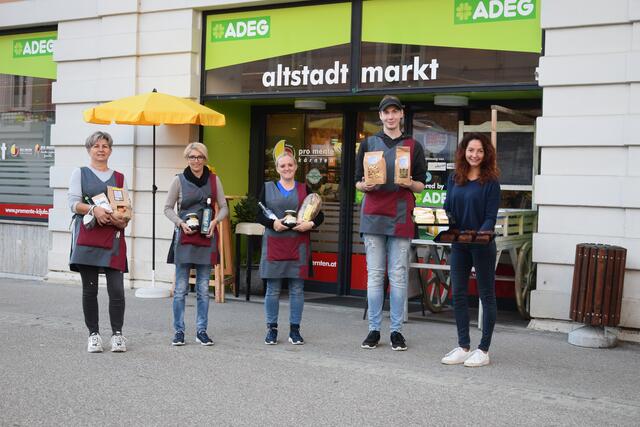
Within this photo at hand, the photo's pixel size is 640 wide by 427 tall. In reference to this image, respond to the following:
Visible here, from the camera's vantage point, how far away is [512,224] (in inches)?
342

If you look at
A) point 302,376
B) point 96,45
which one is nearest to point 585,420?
point 302,376

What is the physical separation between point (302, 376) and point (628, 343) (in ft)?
10.9

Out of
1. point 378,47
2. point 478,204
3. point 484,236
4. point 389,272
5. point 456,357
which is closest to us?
point 484,236

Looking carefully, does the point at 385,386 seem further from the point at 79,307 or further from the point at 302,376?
the point at 79,307

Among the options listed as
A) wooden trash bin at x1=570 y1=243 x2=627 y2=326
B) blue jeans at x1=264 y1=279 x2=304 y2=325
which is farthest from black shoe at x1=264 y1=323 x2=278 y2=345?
wooden trash bin at x1=570 y1=243 x2=627 y2=326

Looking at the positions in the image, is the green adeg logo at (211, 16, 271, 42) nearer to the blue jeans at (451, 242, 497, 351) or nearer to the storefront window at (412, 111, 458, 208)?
the storefront window at (412, 111, 458, 208)

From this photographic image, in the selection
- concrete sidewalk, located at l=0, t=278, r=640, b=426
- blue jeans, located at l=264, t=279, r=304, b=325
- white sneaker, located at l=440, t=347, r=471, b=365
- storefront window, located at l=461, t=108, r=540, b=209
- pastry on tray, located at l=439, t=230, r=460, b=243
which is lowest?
concrete sidewalk, located at l=0, t=278, r=640, b=426

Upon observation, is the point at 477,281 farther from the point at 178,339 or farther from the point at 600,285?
the point at 178,339

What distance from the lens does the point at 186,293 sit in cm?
759

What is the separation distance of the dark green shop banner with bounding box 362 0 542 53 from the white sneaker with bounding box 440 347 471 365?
10.7ft

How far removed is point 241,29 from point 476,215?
16.6 ft

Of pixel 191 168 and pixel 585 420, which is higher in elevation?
pixel 191 168

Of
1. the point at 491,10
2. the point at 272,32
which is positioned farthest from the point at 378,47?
the point at 272,32

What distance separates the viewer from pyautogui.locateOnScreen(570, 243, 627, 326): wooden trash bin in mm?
7660
